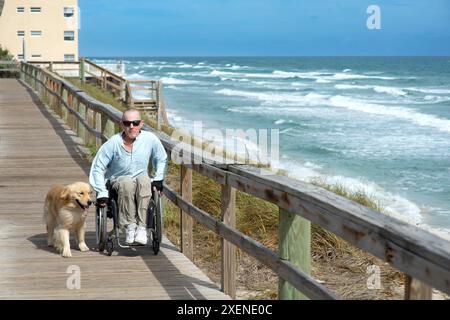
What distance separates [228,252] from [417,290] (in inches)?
109

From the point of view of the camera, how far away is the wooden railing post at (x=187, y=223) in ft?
22.8

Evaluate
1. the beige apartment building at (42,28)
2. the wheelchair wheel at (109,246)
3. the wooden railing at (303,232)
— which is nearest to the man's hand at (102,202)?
the wheelchair wheel at (109,246)

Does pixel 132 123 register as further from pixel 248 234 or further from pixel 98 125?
pixel 98 125

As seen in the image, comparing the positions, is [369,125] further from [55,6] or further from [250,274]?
[55,6]

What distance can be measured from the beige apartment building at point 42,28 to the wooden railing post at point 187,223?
63.0m

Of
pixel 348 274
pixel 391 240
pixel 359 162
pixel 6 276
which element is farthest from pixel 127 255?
pixel 359 162

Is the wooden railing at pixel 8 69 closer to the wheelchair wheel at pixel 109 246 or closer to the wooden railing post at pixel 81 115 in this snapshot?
the wooden railing post at pixel 81 115

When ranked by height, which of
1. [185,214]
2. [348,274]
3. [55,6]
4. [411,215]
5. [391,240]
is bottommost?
[411,215]

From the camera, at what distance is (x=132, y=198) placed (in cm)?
659

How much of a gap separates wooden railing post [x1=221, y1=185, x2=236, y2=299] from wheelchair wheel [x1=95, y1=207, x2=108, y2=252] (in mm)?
1225

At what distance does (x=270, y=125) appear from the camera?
3850 cm

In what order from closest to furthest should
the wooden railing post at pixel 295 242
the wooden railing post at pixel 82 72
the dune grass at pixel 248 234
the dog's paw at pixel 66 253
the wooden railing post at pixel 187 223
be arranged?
the wooden railing post at pixel 295 242 → the dog's paw at pixel 66 253 → the wooden railing post at pixel 187 223 → the dune grass at pixel 248 234 → the wooden railing post at pixel 82 72

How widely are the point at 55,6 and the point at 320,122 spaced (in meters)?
37.0
